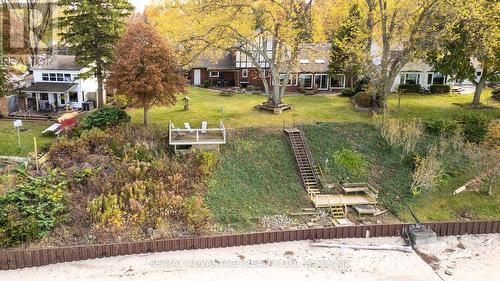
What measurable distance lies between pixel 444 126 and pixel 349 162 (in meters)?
7.85

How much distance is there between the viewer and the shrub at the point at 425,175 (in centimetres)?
2658

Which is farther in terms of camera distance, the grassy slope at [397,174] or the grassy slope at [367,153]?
the grassy slope at [367,153]

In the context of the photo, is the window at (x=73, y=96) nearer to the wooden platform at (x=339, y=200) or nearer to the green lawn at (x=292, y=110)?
the green lawn at (x=292, y=110)

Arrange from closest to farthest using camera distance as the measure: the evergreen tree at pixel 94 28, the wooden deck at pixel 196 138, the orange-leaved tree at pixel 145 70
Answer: the orange-leaved tree at pixel 145 70 < the wooden deck at pixel 196 138 < the evergreen tree at pixel 94 28

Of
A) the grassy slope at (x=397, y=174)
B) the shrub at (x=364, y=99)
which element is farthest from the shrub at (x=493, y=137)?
the shrub at (x=364, y=99)

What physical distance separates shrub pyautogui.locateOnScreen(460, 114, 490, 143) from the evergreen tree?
2616cm

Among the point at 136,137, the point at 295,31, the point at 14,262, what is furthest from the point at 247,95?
the point at 14,262

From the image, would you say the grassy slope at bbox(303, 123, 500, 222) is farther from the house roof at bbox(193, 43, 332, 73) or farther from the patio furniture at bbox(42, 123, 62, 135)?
the patio furniture at bbox(42, 123, 62, 135)

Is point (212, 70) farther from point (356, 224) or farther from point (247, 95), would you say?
point (356, 224)

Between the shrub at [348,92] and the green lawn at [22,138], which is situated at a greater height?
the shrub at [348,92]

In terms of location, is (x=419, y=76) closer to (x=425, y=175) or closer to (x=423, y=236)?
(x=425, y=175)

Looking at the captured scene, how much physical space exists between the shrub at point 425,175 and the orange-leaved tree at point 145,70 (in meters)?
15.9

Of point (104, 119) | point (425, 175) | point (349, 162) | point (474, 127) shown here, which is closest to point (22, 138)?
point (104, 119)

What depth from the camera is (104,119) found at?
1158 inches
